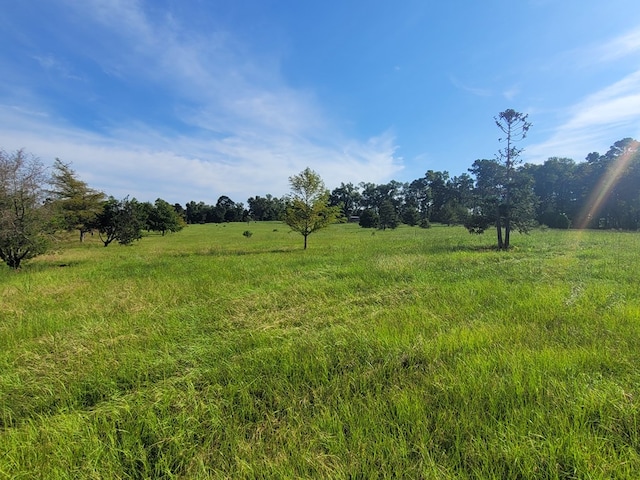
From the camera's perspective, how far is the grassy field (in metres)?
2.42

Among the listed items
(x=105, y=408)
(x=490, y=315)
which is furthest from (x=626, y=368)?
(x=105, y=408)

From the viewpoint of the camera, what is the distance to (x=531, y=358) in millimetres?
3736

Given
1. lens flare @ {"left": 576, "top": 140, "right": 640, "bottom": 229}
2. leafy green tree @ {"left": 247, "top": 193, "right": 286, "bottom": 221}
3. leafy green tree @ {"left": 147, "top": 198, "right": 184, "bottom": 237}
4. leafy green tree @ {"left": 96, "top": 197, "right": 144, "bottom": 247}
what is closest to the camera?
leafy green tree @ {"left": 96, "top": 197, "right": 144, "bottom": 247}

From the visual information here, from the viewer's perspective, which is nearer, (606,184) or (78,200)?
(78,200)

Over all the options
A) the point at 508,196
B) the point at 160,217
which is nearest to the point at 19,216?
the point at 508,196

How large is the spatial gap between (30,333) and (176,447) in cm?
503

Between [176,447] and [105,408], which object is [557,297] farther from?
[105,408]

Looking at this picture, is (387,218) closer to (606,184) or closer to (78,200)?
(606,184)

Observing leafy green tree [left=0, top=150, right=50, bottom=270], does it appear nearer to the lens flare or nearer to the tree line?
the tree line

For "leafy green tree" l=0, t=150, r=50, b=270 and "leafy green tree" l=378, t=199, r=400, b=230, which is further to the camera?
"leafy green tree" l=378, t=199, r=400, b=230

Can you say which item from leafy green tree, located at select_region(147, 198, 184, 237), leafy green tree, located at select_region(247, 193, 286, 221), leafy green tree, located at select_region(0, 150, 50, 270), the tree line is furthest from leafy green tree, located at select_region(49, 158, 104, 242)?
leafy green tree, located at select_region(247, 193, 286, 221)

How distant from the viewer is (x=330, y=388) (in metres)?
3.47

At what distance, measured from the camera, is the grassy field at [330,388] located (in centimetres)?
242

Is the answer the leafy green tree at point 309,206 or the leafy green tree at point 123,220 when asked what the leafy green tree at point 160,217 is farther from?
the leafy green tree at point 309,206
